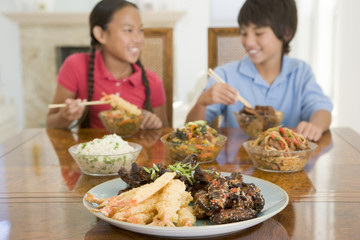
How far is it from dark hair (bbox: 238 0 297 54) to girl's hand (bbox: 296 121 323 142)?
0.65 metres

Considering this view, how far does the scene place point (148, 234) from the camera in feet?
2.53

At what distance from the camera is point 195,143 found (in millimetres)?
1317

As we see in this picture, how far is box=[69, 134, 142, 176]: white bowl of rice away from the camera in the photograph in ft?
3.82

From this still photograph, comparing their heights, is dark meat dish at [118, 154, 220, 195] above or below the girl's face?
below

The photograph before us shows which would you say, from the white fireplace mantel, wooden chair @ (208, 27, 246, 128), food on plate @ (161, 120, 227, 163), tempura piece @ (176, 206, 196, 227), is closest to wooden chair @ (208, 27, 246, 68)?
wooden chair @ (208, 27, 246, 128)

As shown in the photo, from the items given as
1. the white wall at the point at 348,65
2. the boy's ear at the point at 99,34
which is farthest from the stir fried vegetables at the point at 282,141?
the white wall at the point at 348,65

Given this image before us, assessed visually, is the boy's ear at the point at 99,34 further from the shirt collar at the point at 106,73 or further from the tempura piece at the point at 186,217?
the tempura piece at the point at 186,217

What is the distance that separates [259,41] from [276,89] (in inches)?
10.8

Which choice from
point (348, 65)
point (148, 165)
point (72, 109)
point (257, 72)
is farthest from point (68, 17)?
point (148, 165)

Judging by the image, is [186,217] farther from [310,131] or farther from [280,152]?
[310,131]

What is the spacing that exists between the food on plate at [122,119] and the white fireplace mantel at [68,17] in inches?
157

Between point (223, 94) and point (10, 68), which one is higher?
point (223, 94)

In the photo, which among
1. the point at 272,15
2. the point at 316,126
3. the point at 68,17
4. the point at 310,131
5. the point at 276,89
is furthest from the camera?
the point at 68,17

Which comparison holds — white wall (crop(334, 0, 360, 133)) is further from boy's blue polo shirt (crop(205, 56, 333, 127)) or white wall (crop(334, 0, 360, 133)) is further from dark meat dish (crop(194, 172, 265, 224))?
dark meat dish (crop(194, 172, 265, 224))
